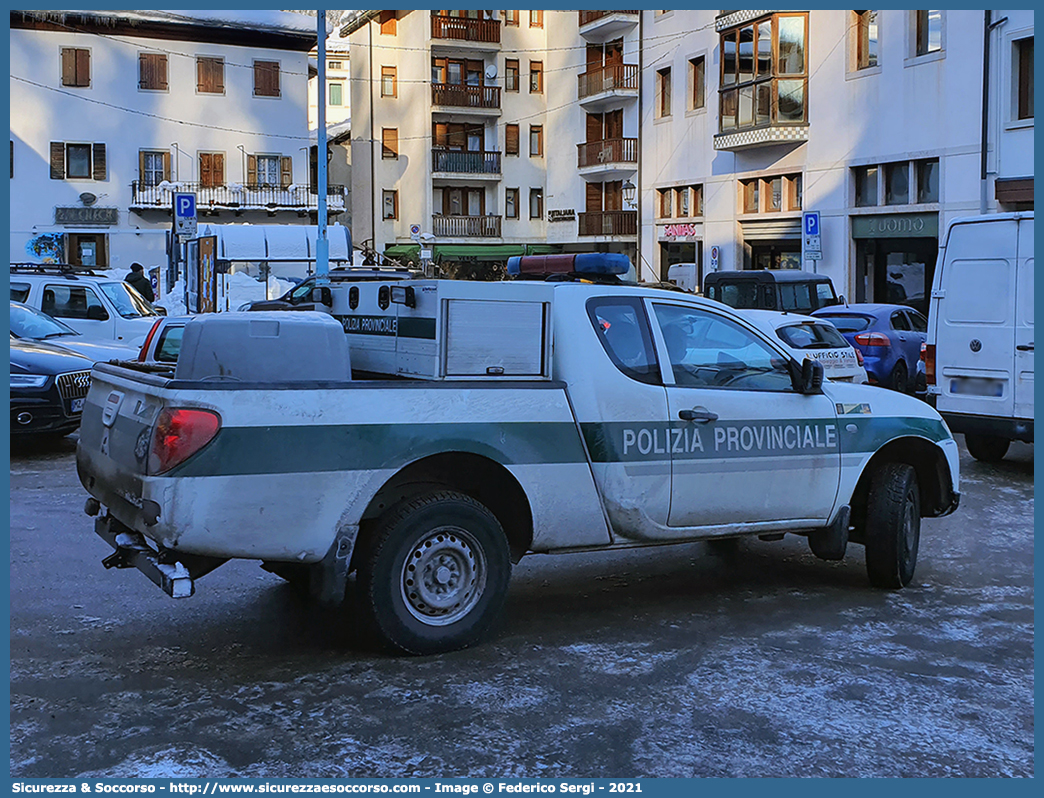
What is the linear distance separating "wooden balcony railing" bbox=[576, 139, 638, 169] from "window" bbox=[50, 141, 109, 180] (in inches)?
783

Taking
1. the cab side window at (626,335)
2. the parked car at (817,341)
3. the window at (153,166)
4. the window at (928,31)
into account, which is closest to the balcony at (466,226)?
the window at (153,166)

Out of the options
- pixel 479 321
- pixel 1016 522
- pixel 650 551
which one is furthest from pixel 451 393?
pixel 1016 522

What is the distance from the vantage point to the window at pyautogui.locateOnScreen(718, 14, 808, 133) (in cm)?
3388

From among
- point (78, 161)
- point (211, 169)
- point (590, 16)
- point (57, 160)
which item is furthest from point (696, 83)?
point (57, 160)

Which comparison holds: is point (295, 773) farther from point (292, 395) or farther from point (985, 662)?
point (985, 662)

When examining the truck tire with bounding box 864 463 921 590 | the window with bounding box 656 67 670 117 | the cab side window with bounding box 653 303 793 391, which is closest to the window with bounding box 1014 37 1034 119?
the window with bounding box 656 67 670 117

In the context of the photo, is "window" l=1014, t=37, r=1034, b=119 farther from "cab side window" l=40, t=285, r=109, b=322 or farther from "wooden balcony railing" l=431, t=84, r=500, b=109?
"wooden balcony railing" l=431, t=84, r=500, b=109

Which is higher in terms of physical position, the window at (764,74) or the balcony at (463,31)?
the balcony at (463,31)

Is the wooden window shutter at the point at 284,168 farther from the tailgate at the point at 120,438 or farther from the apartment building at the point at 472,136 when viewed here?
the tailgate at the point at 120,438

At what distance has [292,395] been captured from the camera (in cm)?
563

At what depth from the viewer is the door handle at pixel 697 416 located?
673cm

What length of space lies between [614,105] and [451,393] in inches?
1900

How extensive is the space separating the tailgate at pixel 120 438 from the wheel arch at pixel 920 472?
416 cm

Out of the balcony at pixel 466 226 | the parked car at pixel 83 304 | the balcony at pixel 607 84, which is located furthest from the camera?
the balcony at pixel 466 226
